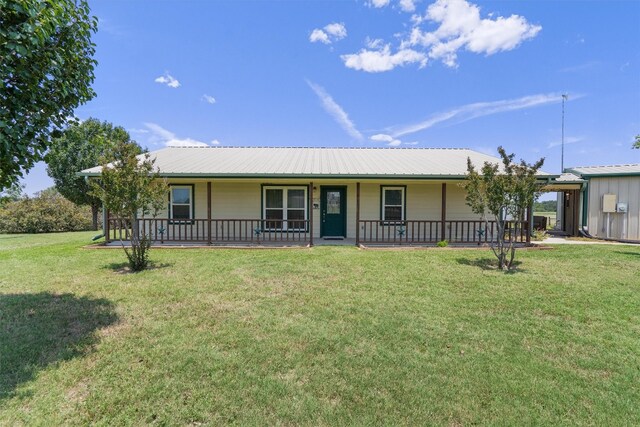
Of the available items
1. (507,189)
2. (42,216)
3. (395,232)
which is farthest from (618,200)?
(42,216)

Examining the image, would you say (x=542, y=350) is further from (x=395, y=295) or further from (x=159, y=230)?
(x=159, y=230)

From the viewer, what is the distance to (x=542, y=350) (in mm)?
3924

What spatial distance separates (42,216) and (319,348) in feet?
76.5

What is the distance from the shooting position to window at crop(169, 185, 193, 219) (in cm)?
1235

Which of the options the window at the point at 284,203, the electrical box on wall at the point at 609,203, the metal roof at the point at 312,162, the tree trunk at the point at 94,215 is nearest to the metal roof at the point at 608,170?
the electrical box on wall at the point at 609,203

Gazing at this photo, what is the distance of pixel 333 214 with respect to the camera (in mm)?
12750

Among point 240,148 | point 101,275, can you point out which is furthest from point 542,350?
point 240,148

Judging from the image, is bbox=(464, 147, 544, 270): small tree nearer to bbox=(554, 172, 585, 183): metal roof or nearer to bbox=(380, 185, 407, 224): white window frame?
bbox=(380, 185, 407, 224): white window frame

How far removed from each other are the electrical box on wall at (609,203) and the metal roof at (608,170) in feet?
3.22

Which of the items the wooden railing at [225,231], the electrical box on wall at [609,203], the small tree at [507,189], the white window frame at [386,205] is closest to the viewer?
the small tree at [507,189]

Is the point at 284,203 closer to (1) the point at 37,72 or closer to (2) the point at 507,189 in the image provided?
(2) the point at 507,189

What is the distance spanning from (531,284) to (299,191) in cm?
812

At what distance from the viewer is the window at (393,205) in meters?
12.6

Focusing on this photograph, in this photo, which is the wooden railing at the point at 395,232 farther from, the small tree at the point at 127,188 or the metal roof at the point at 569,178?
the small tree at the point at 127,188
